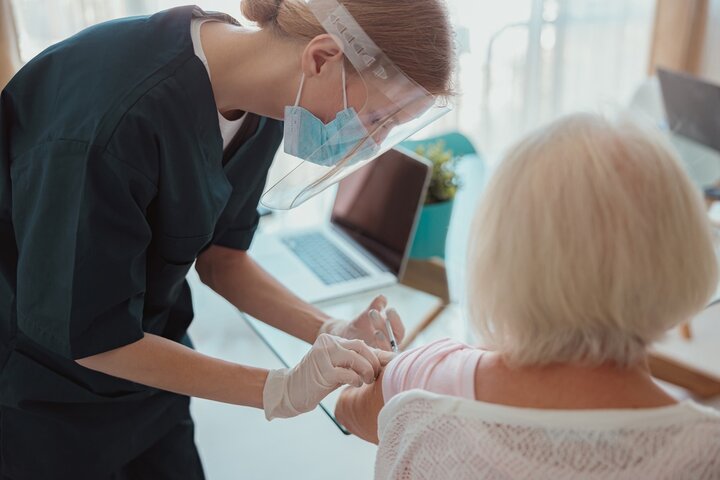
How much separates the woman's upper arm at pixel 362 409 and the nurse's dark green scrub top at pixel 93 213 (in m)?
0.32

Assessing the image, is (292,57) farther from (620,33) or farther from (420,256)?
(620,33)

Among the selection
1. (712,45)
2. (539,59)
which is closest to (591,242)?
(539,59)

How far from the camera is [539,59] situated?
143 inches

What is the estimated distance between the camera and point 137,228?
1.03 metres

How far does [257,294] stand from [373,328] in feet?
0.83

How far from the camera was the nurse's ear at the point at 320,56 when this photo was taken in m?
1.03

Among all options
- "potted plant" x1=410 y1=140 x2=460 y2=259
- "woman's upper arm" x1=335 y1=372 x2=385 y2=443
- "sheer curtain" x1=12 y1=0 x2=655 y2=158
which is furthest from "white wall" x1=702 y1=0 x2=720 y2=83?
"woman's upper arm" x1=335 y1=372 x2=385 y2=443

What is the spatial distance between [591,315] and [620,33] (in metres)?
3.36

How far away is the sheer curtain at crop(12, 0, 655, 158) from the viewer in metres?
3.44

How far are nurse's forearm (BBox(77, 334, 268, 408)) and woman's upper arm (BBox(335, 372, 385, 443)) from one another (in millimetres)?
128

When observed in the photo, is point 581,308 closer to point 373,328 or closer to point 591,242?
point 591,242

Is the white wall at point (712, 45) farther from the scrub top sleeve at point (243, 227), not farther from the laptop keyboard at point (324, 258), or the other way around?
the scrub top sleeve at point (243, 227)

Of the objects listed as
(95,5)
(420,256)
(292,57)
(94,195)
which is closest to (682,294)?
(292,57)

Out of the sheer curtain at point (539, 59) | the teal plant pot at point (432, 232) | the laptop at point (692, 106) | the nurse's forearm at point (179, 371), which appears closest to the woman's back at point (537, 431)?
the nurse's forearm at point (179, 371)
